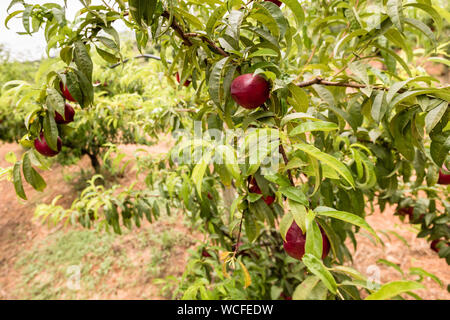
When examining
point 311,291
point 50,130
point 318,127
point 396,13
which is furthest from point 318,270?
point 50,130

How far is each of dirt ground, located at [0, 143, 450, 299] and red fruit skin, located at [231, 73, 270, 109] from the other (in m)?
1.21

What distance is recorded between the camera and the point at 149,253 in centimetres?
244

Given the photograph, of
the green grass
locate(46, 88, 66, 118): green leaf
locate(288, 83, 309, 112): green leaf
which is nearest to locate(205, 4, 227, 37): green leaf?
locate(288, 83, 309, 112): green leaf

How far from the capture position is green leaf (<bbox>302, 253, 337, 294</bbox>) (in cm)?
26

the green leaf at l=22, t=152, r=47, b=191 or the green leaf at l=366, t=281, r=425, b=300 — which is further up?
the green leaf at l=22, t=152, r=47, b=191

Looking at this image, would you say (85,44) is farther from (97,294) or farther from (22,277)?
(22,277)

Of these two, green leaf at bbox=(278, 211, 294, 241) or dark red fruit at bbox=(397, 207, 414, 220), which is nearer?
green leaf at bbox=(278, 211, 294, 241)

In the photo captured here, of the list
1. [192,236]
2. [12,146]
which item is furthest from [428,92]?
[12,146]

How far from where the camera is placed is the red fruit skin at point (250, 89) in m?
0.40

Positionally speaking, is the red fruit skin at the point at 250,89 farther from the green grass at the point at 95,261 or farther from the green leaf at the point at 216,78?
the green grass at the point at 95,261

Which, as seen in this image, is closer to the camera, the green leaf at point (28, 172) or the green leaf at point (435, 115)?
the green leaf at point (435, 115)

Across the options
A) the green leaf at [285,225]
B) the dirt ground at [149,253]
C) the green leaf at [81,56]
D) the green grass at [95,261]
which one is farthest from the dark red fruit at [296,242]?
the green grass at [95,261]

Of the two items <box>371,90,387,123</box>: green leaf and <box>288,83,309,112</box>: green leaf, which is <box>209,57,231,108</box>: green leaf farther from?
<box>371,90,387,123</box>: green leaf

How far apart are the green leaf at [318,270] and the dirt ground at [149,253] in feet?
4.00
